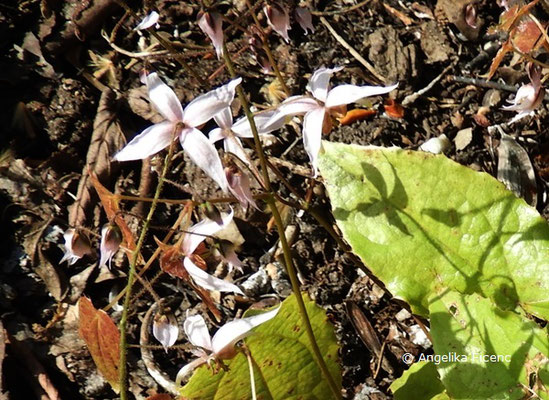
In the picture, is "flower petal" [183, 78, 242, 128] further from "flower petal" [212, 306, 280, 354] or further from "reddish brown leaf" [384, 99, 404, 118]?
"reddish brown leaf" [384, 99, 404, 118]

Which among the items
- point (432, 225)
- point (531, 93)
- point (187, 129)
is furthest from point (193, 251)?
point (531, 93)

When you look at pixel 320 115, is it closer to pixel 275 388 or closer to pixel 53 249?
pixel 275 388

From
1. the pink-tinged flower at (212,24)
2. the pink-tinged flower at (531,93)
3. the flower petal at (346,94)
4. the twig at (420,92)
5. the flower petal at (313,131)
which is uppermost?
the pink-tinged flower at (212,24)

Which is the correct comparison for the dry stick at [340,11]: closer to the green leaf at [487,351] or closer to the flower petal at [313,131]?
the flower petal at [313,131]

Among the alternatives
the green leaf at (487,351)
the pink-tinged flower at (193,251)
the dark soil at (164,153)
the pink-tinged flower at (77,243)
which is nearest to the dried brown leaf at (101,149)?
the dark soil at (164,153)

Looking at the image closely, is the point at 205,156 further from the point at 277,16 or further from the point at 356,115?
the point at 356,115

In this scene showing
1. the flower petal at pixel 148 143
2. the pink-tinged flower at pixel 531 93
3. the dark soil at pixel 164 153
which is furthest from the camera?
the dark soil at pixel 164 153

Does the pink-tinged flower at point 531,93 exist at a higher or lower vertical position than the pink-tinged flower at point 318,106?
lower
